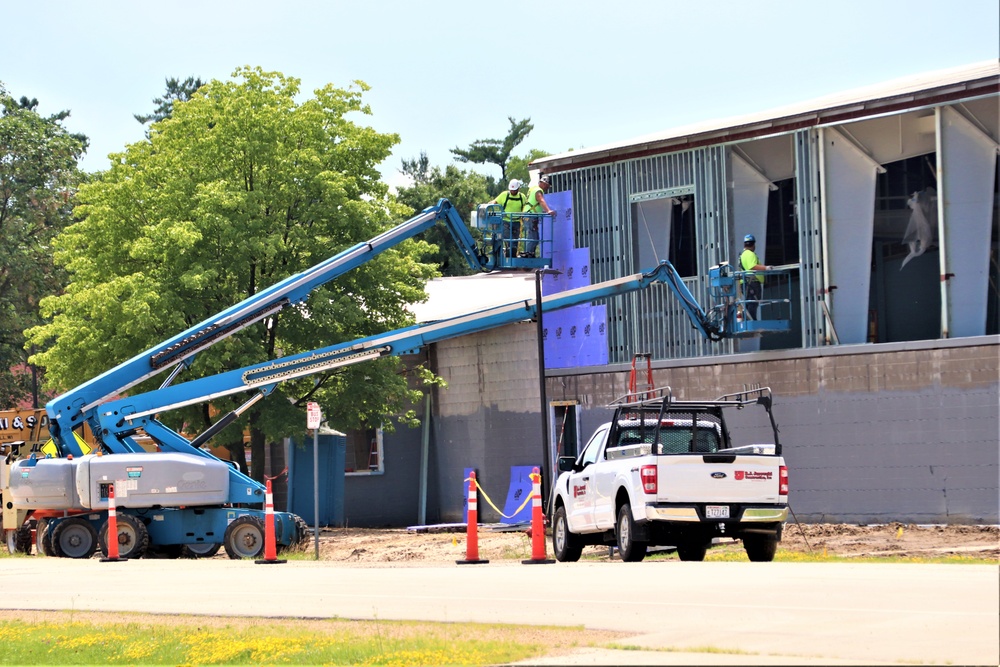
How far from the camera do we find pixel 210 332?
27859 mm

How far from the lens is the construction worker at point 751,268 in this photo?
91.6 ft

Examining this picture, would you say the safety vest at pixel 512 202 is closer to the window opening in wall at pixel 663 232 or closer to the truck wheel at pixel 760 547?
the window opening in wall at pixel 663 232

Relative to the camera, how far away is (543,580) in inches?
609

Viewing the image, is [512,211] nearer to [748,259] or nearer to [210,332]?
[748,259]

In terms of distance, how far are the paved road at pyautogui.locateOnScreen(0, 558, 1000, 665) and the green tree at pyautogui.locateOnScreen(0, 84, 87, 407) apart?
35.3 m

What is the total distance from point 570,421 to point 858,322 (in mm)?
7631

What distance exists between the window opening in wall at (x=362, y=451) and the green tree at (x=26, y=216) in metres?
19.8

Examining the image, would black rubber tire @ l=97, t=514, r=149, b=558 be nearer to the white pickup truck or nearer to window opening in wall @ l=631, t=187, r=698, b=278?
the white pickup truck

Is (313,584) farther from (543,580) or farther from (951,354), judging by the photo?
(951,354)

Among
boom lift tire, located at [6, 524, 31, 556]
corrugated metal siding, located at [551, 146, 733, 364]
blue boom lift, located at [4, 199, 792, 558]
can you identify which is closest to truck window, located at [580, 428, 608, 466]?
blue boom lift, located at [4, 199, 792, 558]

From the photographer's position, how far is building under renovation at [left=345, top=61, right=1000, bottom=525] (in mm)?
25719

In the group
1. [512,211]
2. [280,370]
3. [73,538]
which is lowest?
[73,538]

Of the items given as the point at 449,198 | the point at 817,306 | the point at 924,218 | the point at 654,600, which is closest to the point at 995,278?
the point at 924,218

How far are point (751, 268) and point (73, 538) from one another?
13853mm
